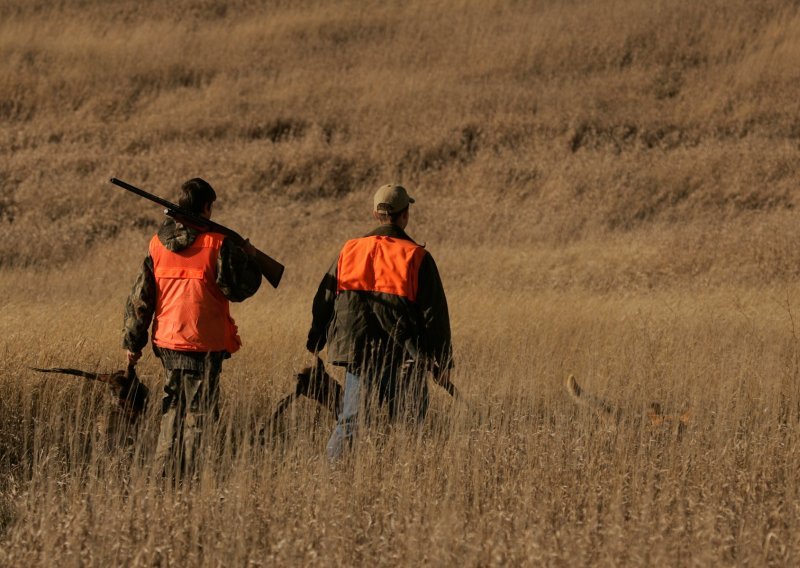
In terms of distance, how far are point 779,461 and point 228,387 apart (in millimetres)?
3562

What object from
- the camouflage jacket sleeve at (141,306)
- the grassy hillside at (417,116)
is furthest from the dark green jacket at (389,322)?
the grassy hillside at (417,116)

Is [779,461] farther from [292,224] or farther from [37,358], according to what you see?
[292,224]

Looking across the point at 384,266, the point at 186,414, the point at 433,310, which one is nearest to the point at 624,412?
the point at 433,310

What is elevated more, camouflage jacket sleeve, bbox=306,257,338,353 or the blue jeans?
camouflage jacket sleeve, bbox=306,257,338,353

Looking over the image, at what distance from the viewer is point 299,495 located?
16.9 ft

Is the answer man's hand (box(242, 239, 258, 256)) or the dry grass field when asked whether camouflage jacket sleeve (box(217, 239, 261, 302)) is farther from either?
the dry grass field

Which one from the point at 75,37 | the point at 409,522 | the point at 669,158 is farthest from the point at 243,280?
the point at 75,37

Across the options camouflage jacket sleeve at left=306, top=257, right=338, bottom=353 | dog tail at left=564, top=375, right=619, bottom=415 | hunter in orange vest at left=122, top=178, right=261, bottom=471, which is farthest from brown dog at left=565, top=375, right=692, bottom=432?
hunter in orange vest at left=122, top=178, right=261, bottom=471

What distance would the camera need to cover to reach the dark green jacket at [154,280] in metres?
5.62

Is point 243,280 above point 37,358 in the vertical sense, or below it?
above

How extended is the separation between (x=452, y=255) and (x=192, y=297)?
1183 centimetres

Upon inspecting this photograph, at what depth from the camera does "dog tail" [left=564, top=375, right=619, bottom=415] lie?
6512 millimetres

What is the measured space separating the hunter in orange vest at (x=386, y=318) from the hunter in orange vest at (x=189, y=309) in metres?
0.48

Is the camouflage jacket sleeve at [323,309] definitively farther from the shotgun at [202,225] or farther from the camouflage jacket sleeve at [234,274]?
the camouflage jacket sleeve at [234,274]
